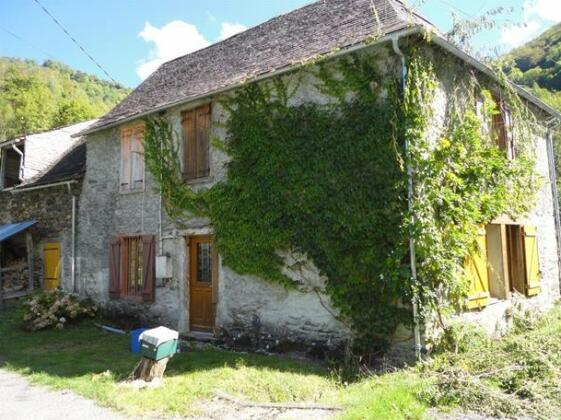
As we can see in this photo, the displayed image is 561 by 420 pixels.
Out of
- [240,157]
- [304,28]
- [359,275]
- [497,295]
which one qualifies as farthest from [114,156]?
[497,295]

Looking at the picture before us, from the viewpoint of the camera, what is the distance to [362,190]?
7117mm

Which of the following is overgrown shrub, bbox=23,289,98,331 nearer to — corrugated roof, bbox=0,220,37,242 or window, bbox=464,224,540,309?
corrugated roof, bbox=0,220,37,242

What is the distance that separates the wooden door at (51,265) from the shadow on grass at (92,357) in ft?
9.74

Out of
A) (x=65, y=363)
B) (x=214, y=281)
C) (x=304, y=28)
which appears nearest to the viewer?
(x=65, y=363)

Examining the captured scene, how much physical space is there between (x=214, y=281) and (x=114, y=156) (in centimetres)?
480

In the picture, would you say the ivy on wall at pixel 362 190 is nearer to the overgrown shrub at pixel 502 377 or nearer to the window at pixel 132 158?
the overgrown shrub at pixel 502 377

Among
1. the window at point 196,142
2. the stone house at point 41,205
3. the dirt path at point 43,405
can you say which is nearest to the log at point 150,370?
the dirt path at point 43,405

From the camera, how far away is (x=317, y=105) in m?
7.93

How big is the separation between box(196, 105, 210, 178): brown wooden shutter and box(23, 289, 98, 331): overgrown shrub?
4.73 meters

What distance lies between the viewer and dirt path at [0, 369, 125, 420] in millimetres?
5195

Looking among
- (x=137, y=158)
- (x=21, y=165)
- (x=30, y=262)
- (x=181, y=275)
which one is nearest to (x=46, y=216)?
(x=30, y=262)

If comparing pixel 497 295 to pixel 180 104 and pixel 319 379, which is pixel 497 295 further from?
pixel 180 104

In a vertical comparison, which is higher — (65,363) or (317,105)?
(317,105)

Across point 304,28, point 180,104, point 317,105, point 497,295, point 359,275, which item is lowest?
point 497,295
